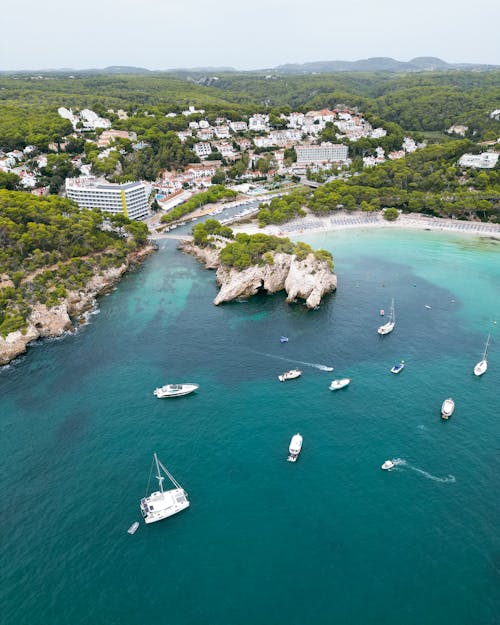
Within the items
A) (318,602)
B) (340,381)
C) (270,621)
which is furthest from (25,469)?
(340,381)

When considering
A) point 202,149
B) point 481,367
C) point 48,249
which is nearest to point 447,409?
point 481,367

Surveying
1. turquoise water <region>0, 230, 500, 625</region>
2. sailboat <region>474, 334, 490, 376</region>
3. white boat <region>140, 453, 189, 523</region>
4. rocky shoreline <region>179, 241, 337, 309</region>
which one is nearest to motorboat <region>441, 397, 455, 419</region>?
turquoise water <region>0, 230, 500, 625</region>

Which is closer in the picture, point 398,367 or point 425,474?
point 425,474

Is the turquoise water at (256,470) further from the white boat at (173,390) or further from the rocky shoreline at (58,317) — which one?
the rocky shoreline at (58,317)

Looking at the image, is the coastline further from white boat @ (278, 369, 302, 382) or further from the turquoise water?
white boat @ (278, 369, 302, 382)

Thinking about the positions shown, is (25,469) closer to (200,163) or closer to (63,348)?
(63,348)

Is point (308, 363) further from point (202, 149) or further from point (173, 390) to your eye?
point (202, 149)
